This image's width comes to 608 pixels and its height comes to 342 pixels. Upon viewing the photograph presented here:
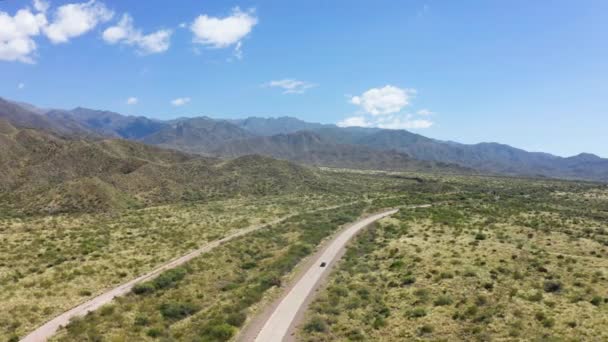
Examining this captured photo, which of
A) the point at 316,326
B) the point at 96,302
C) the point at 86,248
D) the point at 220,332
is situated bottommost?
the point at 96,302

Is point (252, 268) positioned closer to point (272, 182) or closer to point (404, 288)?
point (404, 288)

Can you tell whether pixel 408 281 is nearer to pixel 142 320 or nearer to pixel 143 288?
pixel 142 320

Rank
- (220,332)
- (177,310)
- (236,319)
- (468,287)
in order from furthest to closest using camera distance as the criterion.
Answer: (468,287), (177,310), (236,319), (220,332)

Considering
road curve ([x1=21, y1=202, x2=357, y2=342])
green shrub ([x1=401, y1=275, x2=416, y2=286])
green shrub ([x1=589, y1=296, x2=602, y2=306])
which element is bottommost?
road curve ([x1=21, y1=202, x2=357, y2=342])

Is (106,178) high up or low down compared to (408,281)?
up

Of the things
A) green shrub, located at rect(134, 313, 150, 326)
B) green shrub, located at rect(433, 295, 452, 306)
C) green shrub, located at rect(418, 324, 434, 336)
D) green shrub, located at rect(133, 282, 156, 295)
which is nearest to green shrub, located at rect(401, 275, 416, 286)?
green shrub, located at rect(433, 295, 452, 306)

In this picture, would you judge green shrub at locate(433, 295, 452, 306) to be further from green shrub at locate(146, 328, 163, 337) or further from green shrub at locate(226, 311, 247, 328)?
green shrub at locate(146, 328, 163, 337)

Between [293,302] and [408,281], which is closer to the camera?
[293,302]

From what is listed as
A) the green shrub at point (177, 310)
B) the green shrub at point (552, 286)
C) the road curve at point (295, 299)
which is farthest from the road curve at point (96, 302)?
the green shrub at point (552, 286)

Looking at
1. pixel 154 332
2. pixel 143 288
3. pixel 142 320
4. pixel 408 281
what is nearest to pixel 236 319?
pixel 154 332

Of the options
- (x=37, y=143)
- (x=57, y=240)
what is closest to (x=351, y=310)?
(x=57, y=240)

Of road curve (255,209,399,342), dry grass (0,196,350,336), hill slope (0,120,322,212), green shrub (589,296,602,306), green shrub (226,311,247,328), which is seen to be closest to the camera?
road curve (255,209,399,342)
